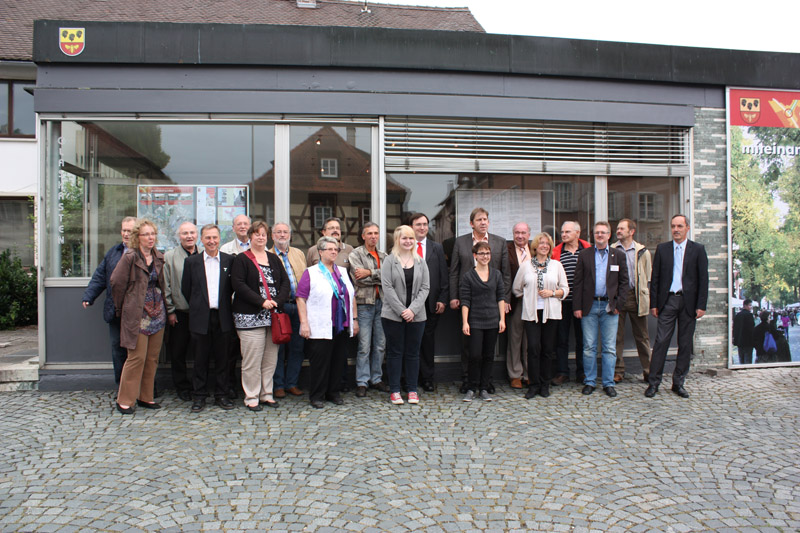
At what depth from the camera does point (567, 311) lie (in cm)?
619

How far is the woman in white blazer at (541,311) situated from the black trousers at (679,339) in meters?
1.17

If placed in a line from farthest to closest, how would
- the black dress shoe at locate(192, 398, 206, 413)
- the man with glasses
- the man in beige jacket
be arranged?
1. the man in beige jacket
2. the man with glasses
3. the black dress shoe at locate(192, 398, 206, 413)

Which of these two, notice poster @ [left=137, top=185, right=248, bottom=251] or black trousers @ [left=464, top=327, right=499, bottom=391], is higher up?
notice poster @ [left=137, top=185, right=248, bottom=251]

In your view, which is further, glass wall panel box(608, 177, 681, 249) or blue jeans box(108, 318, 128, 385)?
glass wall panel box(608, 177, 681, 249)

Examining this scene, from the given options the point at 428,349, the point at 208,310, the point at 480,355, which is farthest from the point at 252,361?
the point at 480,355

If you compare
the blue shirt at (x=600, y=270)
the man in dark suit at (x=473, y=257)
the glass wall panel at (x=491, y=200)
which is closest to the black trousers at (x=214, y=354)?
the glass wall panel at (x=491, y=200)

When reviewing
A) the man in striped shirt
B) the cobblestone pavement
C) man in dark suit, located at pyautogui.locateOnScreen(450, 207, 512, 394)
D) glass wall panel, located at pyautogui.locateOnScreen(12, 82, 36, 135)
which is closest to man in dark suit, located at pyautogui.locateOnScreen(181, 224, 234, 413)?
the cobblestone pavement

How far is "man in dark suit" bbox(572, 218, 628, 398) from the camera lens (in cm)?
586

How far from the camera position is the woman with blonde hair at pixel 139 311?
5.05m

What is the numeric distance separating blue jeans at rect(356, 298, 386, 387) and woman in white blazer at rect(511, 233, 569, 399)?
1629 mm

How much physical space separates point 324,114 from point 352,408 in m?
3.50

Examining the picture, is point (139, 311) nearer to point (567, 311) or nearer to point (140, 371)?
point (140, 371)

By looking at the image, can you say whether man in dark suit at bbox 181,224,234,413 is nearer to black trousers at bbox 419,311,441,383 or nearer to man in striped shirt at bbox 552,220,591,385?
black trousers at bbox 419,311,441,383

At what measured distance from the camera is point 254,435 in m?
4.43
